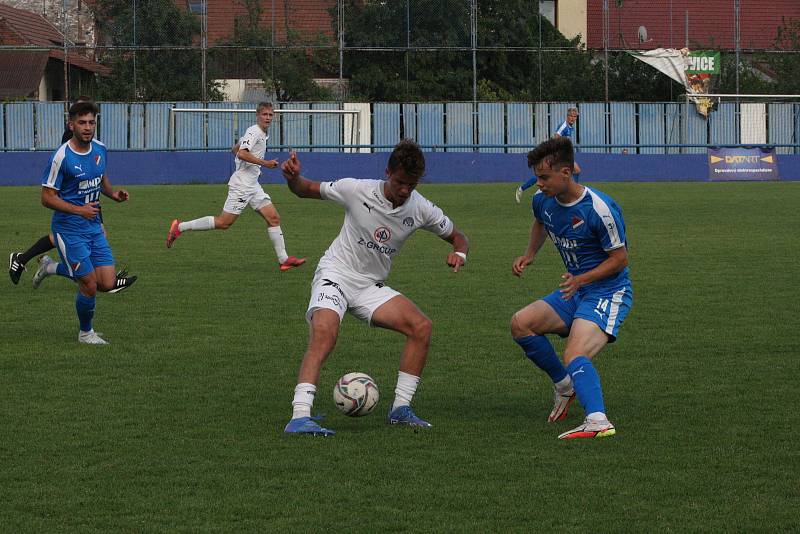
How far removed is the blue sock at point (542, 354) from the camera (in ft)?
23.0

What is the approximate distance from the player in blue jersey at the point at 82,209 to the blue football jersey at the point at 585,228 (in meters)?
3.89

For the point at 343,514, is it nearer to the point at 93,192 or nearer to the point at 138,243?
the point at 93,192

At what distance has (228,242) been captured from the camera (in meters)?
17.9

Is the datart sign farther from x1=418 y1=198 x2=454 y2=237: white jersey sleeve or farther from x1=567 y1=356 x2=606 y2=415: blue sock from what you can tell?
x1=567 y1=356 x2=606 y2=415: blue sock

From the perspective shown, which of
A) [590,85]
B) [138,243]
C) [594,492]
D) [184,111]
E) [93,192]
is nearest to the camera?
[594,492]

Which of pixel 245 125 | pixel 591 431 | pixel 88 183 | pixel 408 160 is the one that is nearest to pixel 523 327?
pixel 591 431

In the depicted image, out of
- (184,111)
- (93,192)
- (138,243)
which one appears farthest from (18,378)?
(184,111)

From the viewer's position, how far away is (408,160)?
6.52 meters

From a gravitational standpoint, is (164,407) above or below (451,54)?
below

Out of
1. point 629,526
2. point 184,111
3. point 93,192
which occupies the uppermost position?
point 184,111

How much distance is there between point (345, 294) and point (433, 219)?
0.65 metres

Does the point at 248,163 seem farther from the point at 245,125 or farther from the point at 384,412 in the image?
the point at 245,125

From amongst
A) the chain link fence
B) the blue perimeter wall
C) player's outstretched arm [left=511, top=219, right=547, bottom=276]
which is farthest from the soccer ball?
the chain link fence

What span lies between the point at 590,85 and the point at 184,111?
42.2 feet
